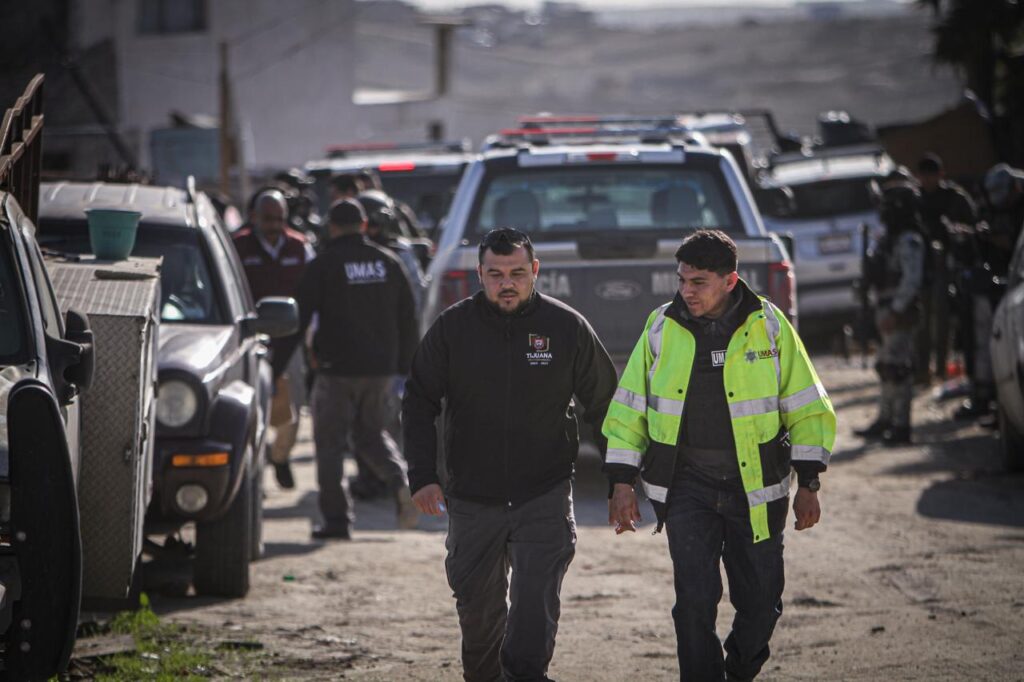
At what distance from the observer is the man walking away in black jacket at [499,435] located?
609cm

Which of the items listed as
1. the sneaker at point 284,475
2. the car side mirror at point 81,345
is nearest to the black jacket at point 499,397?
the car side mirror at point 81,345

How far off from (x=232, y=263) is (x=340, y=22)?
32013 millimetres

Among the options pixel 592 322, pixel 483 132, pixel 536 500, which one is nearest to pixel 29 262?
pixel 536 500

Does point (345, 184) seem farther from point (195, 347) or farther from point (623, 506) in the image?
point (623, 506)

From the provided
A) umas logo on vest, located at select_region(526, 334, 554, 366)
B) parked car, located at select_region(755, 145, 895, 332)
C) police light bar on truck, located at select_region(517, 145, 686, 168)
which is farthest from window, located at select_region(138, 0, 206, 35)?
umas logo on vest, located at select_region(526, 334, 554, 366)

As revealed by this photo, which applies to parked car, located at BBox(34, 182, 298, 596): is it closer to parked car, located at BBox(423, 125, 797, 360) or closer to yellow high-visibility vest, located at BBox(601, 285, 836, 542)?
parked car, located at BBox(423, 125, 797, 360)

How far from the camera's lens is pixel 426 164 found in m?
15.7

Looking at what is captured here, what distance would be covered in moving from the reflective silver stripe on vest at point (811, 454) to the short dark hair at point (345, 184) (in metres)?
6.81

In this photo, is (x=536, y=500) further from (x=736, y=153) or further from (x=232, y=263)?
(x=736, y=153)

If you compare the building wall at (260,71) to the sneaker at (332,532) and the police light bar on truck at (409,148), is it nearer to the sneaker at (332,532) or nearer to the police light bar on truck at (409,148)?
the police light bar on truck at (409,148)

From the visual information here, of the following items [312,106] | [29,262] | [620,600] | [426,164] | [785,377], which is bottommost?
[620,600]

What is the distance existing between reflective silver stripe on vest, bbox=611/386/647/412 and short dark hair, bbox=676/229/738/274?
19.4 inches

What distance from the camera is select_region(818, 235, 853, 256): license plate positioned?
19.2 metres

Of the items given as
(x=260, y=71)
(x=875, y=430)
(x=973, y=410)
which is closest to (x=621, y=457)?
(x=875, y=430)
